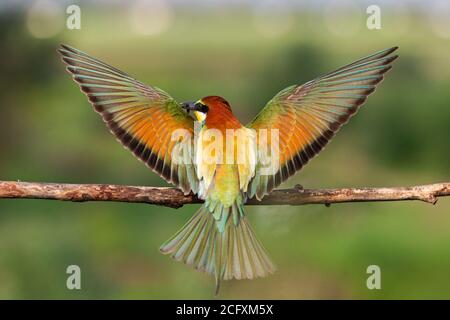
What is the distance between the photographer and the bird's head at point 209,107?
7.93ft

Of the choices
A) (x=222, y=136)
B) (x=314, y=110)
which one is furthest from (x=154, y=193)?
(x=314, y=110)

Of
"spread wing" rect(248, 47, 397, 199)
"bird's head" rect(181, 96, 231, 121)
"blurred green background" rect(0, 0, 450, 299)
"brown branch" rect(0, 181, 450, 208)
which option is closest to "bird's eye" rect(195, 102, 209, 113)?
"bird's head" rect(181, 96, 231, 121)

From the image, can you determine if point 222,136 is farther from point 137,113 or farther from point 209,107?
point 137,113

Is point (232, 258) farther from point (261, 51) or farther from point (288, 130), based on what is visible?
point (261, 51)

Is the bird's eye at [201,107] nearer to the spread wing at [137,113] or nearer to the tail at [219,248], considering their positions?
the spread wing at [137,113]

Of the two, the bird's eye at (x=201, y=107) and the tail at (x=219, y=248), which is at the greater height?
the bird's eye at (x=201, y=107)

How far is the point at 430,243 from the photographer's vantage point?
18.0ft

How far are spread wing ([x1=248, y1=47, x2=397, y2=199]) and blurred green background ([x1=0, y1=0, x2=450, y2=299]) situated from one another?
1802mm

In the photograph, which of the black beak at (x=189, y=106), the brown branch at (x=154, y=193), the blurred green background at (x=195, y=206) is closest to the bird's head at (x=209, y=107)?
the black beak at (x=189, y=106)

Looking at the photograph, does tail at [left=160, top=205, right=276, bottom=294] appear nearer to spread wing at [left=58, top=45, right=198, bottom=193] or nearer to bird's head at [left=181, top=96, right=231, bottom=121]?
spread wing at [left=58, top=45, right=198, bottom=193]

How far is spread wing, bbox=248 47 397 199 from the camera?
243 centimetres

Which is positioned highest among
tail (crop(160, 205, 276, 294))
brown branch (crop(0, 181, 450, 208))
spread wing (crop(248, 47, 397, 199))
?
spread wing (crop(248, 47, 397, 199))

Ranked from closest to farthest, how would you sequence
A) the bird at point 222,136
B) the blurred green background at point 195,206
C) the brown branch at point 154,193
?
the brown branch at point 154,193 → the bird at point 222,136 → the blurred green background at point 195,206

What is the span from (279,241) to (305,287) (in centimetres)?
35
